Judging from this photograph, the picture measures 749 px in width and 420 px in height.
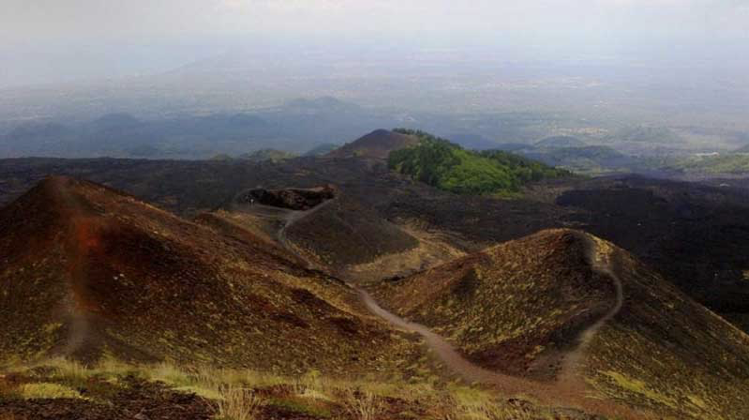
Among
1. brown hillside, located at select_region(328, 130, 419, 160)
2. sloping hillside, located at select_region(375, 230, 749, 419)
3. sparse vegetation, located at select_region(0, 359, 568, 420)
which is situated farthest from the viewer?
brown hillside, located at select_region(328, 130, 419, 160)

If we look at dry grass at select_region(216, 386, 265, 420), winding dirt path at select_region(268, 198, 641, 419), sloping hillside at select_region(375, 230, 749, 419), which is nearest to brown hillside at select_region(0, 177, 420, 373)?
winding dirt path at select_region(268, 198, 641, 419)

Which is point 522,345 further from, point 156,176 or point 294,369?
point 156,176

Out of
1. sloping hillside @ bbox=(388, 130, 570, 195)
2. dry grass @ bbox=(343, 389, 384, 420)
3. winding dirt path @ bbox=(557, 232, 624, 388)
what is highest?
dry grass @ bbox=(343, 389, 384, 420)

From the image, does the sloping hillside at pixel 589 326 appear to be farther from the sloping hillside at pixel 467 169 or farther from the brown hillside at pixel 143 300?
the sloping hillside at pixel 467 169

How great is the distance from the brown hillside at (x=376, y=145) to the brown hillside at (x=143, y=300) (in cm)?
8324

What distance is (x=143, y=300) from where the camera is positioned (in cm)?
1814

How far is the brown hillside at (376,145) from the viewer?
358 ft

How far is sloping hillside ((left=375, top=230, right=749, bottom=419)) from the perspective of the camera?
56.8 feet

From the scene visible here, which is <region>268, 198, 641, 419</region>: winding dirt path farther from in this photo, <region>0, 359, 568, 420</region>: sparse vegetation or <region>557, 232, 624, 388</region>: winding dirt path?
<region>0, 359, 568, 420</region>: sparse vegetation

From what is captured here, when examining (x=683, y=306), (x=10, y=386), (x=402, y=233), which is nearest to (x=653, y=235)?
(x=402, y=233)

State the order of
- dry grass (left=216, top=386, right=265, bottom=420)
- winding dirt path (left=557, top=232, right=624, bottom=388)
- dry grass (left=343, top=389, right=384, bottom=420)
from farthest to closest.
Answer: winding dirt path (left=557, top=232, right=624, bottom=388), dry grass (left=343, top=389, right=384, bottom=420), dry grass (left=216, top=386, right=265, bottom=420)

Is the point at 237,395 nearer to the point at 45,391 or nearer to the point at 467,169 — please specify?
the point at 45,391

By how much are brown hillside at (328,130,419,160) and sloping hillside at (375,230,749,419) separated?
3167 inches

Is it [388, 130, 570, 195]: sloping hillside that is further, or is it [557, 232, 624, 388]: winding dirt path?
[388, 130, 570, 195]: sloping hillside
